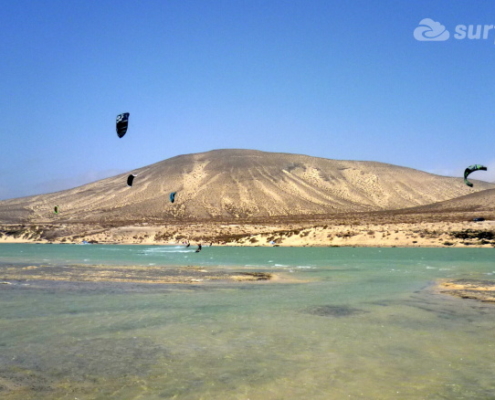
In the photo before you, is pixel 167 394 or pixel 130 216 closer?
pixel 167 394

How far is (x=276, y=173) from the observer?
165 metres

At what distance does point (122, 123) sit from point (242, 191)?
121m

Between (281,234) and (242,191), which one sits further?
(242,191)

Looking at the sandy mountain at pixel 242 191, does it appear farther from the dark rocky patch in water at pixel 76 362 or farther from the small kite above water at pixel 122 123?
the dark rocky patch in water at pixel 76 362

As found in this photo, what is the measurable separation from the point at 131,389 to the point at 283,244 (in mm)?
58861

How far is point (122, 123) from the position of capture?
24578 mm

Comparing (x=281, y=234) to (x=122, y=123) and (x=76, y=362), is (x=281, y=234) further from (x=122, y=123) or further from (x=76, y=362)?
(x=76, y=362)

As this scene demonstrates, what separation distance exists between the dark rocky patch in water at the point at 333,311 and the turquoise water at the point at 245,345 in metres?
0.03

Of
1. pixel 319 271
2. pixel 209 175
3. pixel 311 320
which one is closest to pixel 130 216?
pixel 209 175

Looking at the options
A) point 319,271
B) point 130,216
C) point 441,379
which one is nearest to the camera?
point 441,379

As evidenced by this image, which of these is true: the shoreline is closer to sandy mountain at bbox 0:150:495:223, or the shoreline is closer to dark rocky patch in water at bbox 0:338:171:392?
sandy mountain at bbox 0:150:495:223

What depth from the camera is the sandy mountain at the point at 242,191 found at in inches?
5160

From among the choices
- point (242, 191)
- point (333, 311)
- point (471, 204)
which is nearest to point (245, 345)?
point (333, 311)

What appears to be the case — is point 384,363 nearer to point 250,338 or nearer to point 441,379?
point 441,379
